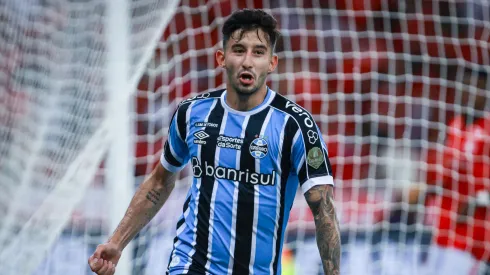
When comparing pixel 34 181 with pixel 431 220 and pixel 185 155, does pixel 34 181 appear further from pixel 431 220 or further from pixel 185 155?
pixel 431 220

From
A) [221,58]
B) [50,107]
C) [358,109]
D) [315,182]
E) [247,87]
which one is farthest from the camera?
[358,109]

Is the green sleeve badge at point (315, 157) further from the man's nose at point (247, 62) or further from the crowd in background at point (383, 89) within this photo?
the crowd in background at point (383, 89)

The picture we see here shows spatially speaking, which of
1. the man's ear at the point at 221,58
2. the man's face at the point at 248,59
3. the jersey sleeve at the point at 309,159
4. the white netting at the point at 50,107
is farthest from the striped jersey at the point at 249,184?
the white netting at the point at 50,107

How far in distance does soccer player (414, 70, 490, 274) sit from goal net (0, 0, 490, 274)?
0.01 m

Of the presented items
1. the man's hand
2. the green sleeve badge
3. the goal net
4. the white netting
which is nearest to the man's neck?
the green sleeve badge

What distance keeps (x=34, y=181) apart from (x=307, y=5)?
88.9 inches

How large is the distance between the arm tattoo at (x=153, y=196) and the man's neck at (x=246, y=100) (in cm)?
51

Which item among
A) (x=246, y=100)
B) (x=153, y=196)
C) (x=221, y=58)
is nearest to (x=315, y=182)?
(x=246, y=100)

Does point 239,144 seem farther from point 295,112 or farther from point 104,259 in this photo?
point 104,259

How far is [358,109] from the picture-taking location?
6.25 m

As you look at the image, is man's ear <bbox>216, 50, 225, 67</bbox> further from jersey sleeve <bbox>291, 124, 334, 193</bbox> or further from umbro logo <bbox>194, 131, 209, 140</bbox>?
jersey sleeve <bbox>291, 124, 334, 193</bbox>

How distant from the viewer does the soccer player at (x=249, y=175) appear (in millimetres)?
3121

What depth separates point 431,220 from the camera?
6.29m

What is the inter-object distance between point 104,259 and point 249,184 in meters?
0.59
